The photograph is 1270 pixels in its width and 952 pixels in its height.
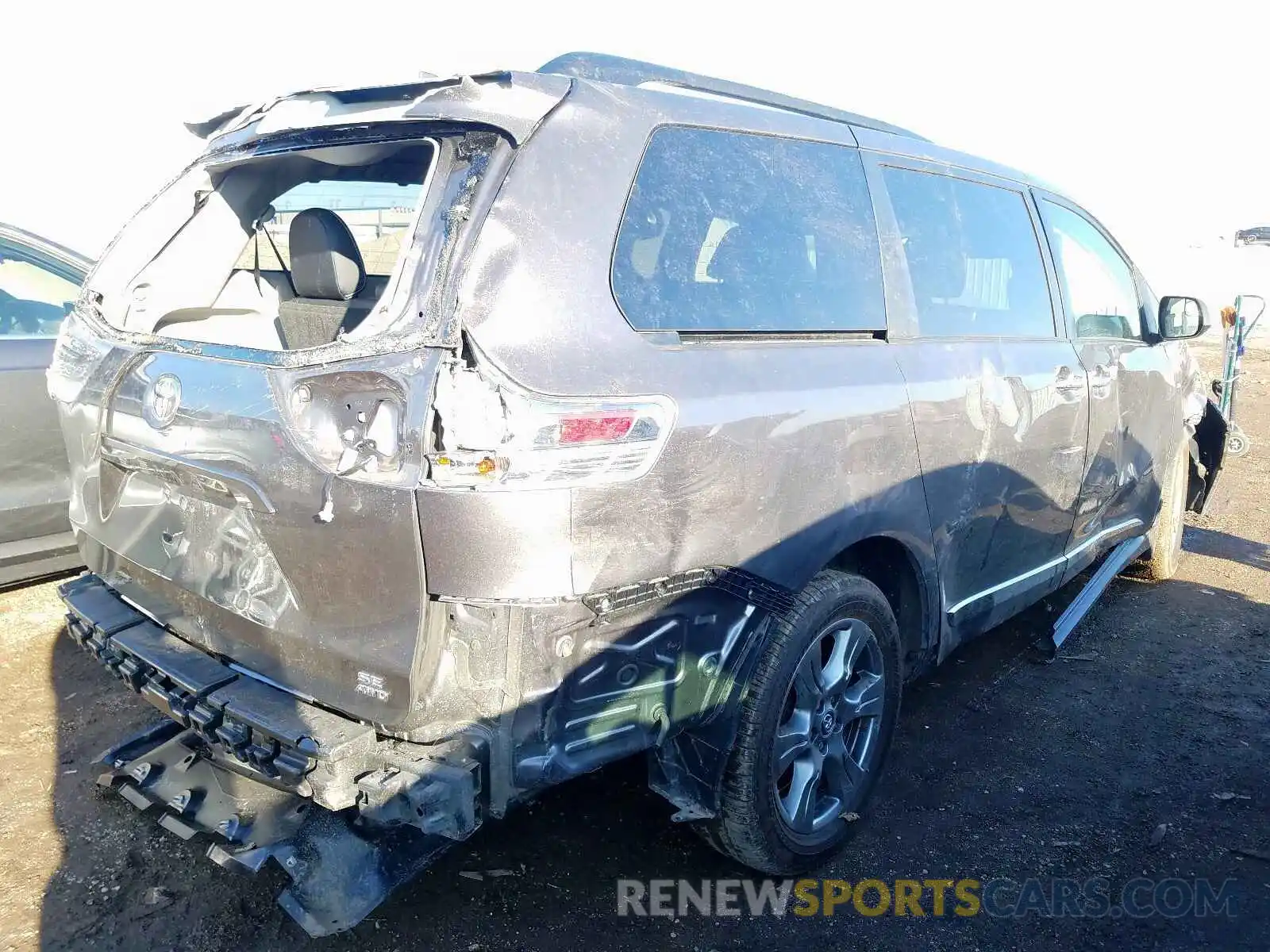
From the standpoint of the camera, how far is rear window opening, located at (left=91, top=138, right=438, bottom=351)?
8.89 feet

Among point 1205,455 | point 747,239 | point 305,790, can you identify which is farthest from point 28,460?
point 1205,455

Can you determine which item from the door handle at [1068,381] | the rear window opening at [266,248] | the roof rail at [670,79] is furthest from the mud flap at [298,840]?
the door handle at [1068,381]

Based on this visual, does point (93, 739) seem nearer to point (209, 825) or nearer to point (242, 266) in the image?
point (209, 825)

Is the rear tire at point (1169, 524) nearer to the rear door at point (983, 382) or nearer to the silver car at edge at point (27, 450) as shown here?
the rear door at point (983, 382)

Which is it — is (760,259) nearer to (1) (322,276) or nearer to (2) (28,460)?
(1) (322,276)

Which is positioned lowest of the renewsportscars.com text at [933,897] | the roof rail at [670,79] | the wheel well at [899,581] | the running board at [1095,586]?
the renewsportscars.com text at [933,897]

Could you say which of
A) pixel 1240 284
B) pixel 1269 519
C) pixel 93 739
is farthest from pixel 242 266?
pixel 1240 284

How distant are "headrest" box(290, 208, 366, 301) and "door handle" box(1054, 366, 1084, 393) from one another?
2.55 m

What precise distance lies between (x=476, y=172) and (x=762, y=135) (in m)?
0.93

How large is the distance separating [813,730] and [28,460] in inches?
144

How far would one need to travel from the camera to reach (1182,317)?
4316 millimetres

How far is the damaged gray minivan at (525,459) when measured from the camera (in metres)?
1.90

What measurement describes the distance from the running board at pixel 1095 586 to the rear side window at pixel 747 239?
2271 mm

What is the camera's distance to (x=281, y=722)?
6.64ft
